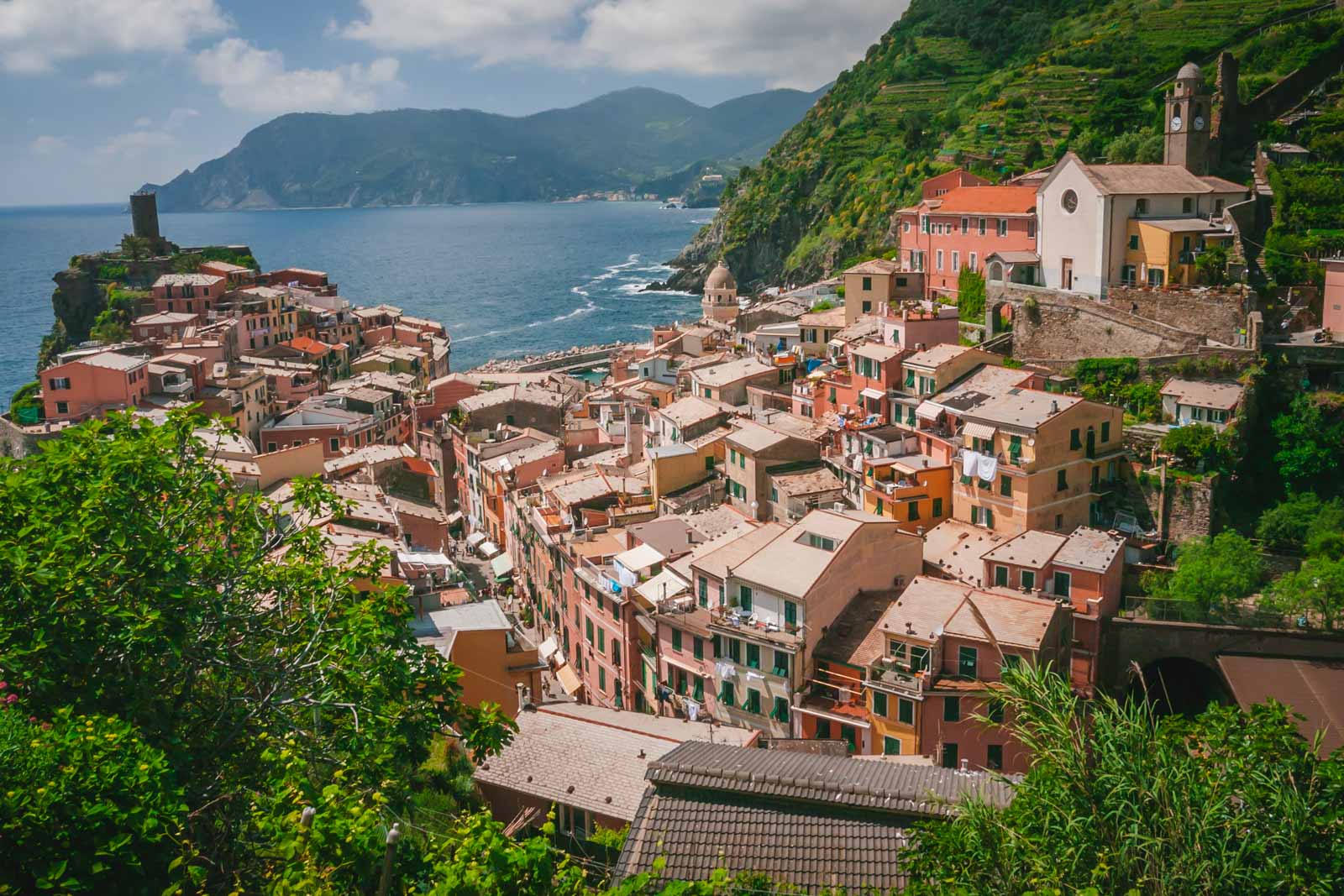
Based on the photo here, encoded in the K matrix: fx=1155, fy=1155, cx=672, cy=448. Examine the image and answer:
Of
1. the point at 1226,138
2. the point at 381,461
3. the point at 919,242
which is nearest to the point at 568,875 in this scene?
the point at 381,461

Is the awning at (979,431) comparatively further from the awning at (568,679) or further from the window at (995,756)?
the awning at (568,679)

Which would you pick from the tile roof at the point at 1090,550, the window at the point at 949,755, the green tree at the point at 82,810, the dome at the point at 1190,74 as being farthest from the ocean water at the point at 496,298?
the green tree at the point at 82,810

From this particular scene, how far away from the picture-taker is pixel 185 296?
7294 centimetres

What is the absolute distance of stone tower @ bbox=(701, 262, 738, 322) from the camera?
2949 inches

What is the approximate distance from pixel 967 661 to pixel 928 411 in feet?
40.2

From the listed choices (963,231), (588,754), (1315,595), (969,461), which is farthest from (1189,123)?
(588,754)

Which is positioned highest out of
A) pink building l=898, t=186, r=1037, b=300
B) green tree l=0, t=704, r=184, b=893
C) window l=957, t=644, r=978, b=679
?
pink building l=898, t=186, r=1037, b=300

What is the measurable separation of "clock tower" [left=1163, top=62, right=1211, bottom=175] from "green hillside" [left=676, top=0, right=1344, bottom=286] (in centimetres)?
250

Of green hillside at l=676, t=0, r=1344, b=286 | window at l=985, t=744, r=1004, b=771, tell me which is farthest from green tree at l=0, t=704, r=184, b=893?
green hillside at l=676, t=0, r=1344, b=286

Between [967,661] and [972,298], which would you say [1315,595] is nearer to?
[967,661]

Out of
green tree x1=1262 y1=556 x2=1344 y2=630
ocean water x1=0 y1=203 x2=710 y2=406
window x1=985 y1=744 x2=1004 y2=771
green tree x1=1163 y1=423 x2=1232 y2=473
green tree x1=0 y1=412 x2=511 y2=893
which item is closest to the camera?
green tree x1=0 y1=412 x2=511 y2=893

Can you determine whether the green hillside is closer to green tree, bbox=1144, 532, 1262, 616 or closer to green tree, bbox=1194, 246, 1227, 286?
green tree, bbox=1194, 246, 1227, 286

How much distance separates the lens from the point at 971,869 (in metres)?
12.2

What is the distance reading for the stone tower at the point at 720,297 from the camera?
246 feet
